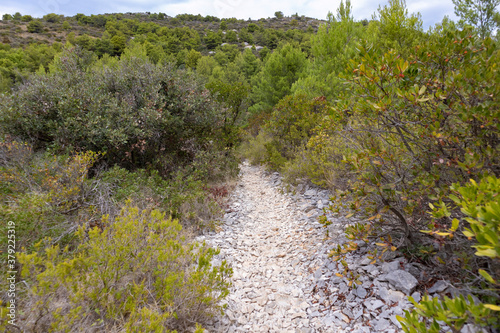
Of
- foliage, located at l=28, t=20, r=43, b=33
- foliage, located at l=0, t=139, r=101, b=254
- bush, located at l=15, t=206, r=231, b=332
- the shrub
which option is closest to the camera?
bush, located at l=15, t=206, r=231, b=332

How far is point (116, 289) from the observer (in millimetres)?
2561

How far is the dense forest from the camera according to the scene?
2.16 meters

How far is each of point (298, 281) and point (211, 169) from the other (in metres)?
4.74

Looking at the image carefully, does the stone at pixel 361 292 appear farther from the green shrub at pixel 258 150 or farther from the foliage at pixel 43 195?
the green shrub at pixel 258 150

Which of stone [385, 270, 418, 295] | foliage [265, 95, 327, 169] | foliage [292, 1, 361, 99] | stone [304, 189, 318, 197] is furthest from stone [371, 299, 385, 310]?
foliage [292, 1, 361, 99]

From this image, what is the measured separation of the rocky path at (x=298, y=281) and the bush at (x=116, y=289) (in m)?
0.59

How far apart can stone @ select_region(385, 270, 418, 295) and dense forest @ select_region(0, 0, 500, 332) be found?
0.26 meters

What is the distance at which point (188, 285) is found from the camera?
2.68 m

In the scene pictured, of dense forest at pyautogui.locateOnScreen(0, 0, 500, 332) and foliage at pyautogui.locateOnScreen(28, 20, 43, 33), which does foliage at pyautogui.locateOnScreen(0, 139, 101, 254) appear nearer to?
dense forest at pyautogui.locateOnScreen(0, 0, 500, 332)

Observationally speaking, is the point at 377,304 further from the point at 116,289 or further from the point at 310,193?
the point at 310,193

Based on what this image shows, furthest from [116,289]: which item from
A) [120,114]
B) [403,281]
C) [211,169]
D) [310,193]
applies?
[211,169]

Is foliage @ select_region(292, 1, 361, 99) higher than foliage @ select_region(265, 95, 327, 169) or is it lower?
higher

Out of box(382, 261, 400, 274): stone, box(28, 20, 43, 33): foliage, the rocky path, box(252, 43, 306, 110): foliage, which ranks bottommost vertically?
the rocky path

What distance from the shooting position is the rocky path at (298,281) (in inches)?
110
